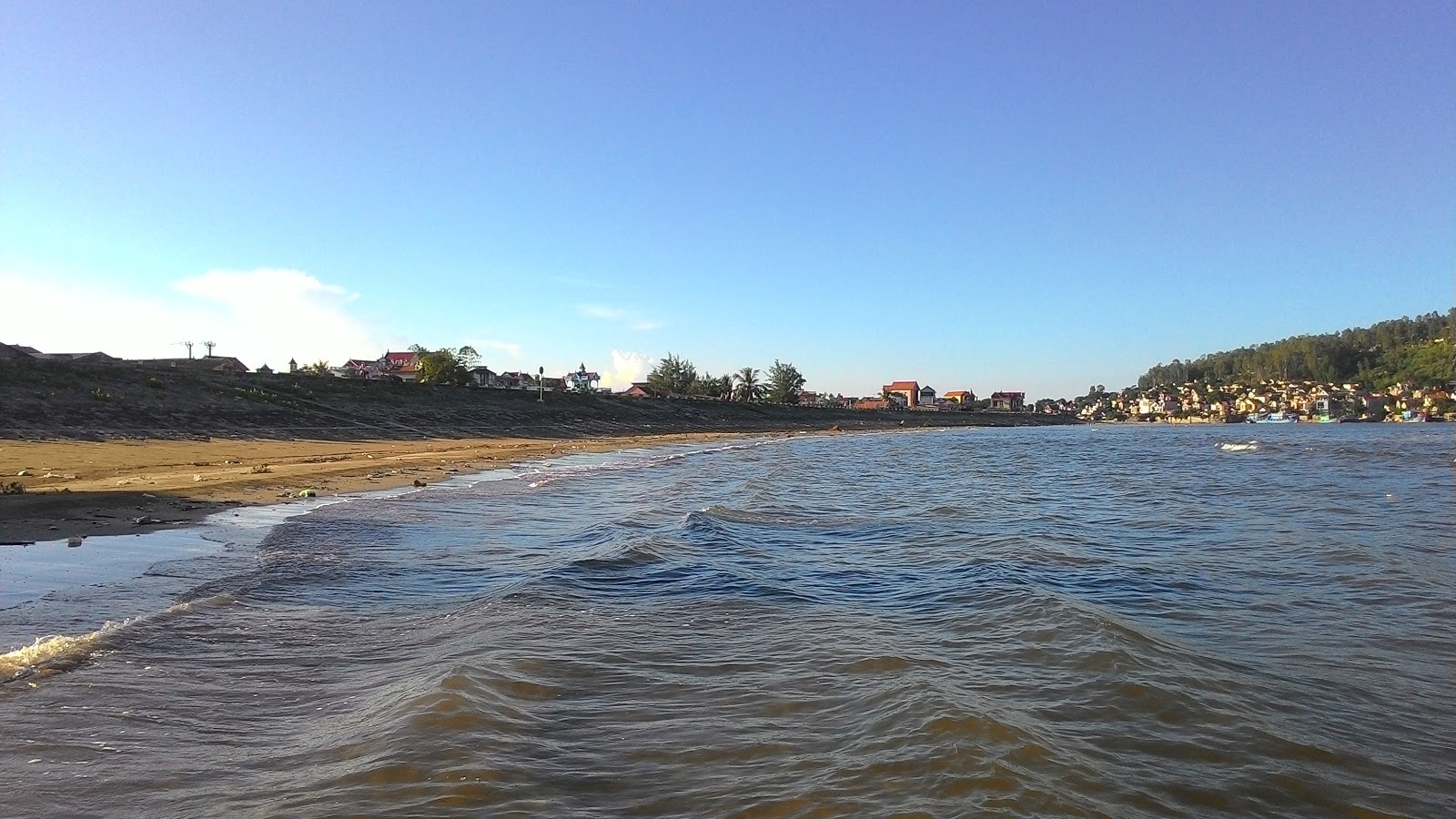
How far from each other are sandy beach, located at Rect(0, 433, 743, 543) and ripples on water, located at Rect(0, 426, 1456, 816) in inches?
114

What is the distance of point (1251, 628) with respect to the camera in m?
7.77

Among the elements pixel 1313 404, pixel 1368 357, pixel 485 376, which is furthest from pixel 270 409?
pixel 1368 357

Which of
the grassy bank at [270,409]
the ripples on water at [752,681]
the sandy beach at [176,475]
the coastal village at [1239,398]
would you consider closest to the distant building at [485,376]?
the coastal village at [1239,398]

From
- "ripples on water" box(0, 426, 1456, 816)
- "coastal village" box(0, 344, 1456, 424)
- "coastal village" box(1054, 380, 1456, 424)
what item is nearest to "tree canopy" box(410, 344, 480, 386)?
"coastal village" box(0, 344, 1456, 424)

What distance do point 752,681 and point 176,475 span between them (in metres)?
19.4

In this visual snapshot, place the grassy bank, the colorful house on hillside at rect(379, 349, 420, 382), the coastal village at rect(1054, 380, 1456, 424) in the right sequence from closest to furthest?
the grassy bank < the colorful house on hillside at rect(379, 349, 420, 382) < the coastal village at rect(1054, 380, 1456, 424)

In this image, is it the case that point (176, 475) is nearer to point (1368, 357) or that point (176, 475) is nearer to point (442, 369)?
point (442, 369)

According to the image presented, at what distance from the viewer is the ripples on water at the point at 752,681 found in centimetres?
429

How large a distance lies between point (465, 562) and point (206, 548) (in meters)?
3.55

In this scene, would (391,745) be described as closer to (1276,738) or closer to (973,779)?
(973,779)

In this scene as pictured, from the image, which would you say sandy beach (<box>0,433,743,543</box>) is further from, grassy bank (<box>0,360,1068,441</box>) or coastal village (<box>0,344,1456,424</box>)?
coastal village (<box>0,344,1456,424</box>)

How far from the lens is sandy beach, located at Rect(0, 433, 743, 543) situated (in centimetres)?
1240

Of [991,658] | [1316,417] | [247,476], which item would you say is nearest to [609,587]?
[991,658]

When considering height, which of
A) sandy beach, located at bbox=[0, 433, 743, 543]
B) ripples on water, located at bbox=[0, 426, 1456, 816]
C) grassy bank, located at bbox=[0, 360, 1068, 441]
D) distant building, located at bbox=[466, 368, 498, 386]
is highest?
distant building, located at bbox=[466, 368, 498, 386]
